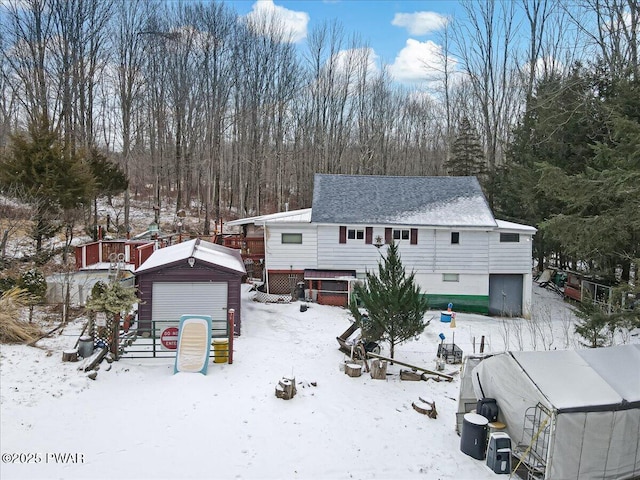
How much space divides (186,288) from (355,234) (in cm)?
941

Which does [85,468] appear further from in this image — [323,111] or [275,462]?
[323,111]

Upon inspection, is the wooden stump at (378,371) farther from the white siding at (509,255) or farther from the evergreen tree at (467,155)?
the evergreen tree at (467,155)

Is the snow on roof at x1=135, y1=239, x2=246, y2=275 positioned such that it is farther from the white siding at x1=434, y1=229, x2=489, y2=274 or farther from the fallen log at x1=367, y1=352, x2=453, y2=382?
the white siding at x1=434, y1=229, x2=489, y2=274

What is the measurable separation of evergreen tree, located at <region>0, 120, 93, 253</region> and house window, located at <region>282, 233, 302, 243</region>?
8.72 meters

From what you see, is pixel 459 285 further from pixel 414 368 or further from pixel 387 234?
pixel 414 368

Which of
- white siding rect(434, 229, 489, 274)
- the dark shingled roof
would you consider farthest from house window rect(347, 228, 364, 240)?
white siding rect(434, 229, 489, 274)

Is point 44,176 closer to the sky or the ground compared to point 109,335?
closer to the sky

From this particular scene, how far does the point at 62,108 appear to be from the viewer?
2839 cm

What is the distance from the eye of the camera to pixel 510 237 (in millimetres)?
21078

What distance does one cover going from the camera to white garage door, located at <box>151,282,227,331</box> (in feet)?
46.0

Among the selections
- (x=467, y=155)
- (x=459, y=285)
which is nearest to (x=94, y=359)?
(x=459, y=285)

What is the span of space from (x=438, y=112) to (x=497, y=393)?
4832cm

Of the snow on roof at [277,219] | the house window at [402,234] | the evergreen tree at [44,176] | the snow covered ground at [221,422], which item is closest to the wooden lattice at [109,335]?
the snow covered ground at [221,422]

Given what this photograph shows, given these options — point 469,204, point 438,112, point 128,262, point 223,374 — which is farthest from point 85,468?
point 438,112
